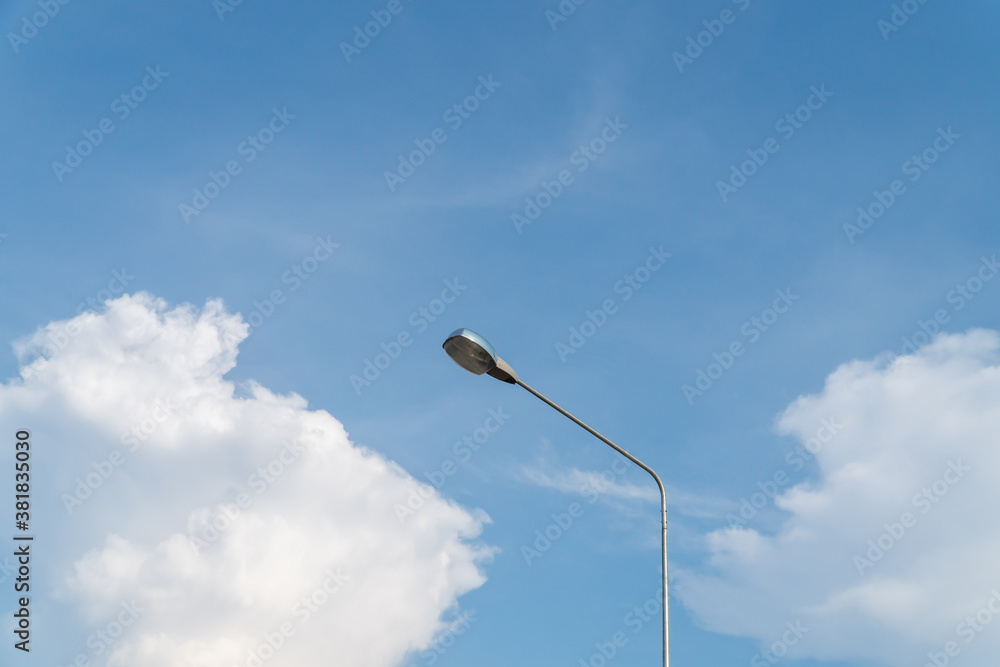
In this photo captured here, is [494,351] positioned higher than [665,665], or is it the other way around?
[494,351]

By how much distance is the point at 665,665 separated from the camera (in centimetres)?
945

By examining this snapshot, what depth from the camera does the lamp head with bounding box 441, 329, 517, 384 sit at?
9.41 m

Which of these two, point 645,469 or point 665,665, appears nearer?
point 665,665

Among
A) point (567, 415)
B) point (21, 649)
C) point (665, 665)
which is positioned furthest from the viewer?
point (21, 649)

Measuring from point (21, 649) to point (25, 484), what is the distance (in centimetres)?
361

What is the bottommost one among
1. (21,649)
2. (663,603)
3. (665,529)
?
(21,649)

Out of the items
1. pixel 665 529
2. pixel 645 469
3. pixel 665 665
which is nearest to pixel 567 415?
pixel 645 469

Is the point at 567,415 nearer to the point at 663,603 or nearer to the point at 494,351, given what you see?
the point at 494,351

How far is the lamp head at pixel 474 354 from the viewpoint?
9414mm

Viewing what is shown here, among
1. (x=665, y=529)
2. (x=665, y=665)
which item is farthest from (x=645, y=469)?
(x=665, y=665)

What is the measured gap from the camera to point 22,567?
645 inches

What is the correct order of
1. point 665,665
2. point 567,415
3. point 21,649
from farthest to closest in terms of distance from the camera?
point 21,649
point 567,415
point 665,665

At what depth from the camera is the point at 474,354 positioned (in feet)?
31.3

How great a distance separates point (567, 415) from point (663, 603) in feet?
9.23
